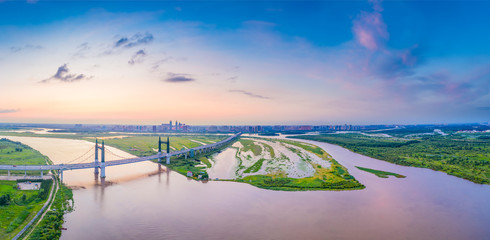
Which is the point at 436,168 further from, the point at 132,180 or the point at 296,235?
the point at 132,180

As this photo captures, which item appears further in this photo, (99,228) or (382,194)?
(382,194)

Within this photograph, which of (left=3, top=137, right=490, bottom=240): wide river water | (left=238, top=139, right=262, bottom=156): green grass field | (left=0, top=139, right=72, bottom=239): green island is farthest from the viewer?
(left=238, top=139, right=262, bottom=156): green grass field

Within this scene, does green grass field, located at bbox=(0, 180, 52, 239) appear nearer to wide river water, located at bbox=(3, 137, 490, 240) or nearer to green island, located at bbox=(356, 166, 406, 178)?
wide river water, located at bbox=(3, 137, 490, 240)

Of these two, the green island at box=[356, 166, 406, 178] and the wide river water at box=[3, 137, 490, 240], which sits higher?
the green island at box=[356, 166, 406, 178]

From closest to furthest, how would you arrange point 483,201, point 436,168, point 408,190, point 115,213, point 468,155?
point 115,213
point 483,201
point 408,190
point 436,168
point 468,155

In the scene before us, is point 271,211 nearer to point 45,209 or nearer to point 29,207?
point 45,209

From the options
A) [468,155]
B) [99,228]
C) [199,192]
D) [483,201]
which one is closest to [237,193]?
[199,192]

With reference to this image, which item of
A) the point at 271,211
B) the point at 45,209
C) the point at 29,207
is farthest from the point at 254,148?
the point at 29,207

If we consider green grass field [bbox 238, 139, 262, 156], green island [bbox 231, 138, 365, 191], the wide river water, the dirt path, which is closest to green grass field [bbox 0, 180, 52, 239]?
the dirt path
